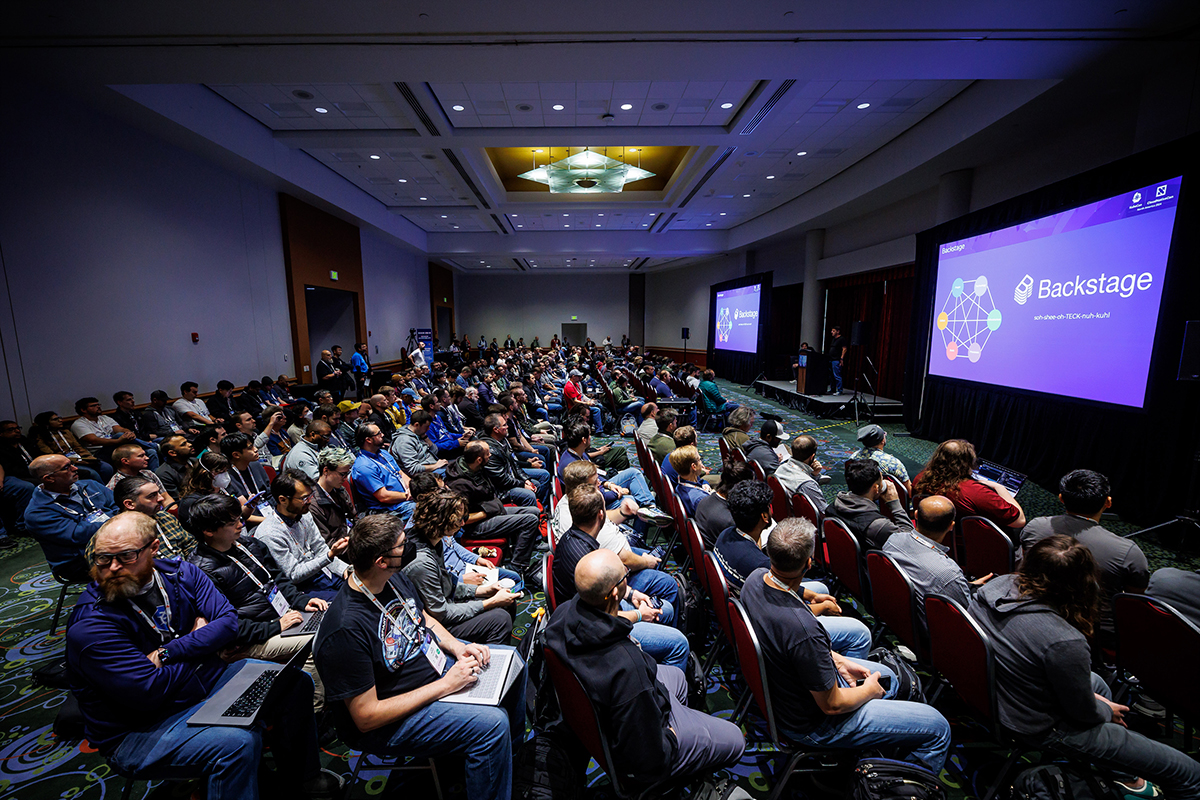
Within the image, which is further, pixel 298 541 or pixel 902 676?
pixel 298 541

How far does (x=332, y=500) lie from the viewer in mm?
3221

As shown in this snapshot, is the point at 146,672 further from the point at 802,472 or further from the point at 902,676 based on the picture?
the point at 802,472

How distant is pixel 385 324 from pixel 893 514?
48.2 feet

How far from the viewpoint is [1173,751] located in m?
1.66

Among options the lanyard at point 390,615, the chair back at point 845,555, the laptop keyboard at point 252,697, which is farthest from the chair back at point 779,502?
the laptop keyboard at point 252,697

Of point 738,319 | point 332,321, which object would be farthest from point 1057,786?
point 738,319

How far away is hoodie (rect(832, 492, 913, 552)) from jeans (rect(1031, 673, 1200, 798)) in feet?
3.47

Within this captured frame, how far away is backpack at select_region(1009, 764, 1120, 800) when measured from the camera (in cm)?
164

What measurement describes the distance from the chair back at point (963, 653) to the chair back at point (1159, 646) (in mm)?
765

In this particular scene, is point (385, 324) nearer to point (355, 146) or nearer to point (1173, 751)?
point (355, 146)

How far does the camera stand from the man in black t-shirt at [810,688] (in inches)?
65.6

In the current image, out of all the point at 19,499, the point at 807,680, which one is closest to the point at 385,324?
the point at 19,499

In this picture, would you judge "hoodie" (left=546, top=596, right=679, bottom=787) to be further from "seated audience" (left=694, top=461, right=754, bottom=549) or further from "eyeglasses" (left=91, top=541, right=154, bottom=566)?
"eyeglasses" (left=91, top=541, right=154, bottom=566)

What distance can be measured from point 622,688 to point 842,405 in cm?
1011
